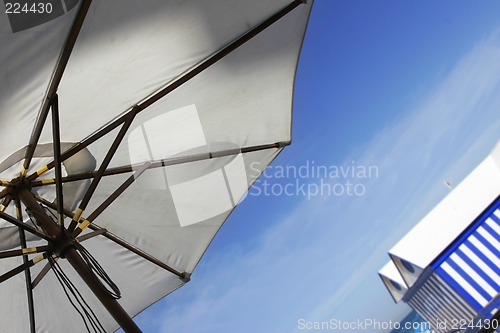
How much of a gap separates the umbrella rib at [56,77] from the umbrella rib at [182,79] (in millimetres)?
249

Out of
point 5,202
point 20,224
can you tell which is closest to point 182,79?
point 20,224

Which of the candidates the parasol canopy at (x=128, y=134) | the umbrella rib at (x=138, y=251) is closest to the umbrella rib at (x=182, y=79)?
the parasol canopy at (x=128, y=134)

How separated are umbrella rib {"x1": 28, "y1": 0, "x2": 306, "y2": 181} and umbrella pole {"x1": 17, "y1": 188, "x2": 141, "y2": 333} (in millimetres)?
508

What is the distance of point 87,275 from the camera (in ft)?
10.2

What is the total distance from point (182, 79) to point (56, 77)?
955 millimetres

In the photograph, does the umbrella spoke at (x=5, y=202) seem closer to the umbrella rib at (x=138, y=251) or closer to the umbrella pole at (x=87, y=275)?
the umbrella pole at (x=87, y=275)

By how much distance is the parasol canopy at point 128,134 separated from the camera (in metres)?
2.93

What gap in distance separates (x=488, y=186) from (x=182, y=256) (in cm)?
2225

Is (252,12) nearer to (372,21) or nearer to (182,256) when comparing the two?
(182,256)

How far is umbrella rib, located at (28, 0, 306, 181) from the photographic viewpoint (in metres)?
3.42

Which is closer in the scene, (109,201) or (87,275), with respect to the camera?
(87,275)

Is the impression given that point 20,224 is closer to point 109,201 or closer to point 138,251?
point 109,201

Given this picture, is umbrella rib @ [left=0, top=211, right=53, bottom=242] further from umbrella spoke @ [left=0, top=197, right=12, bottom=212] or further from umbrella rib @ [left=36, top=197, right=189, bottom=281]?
umbrella rib @ [left=36, top=197, right=189, bottom=281]

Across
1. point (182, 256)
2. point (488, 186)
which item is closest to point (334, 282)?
point (488, 186)
